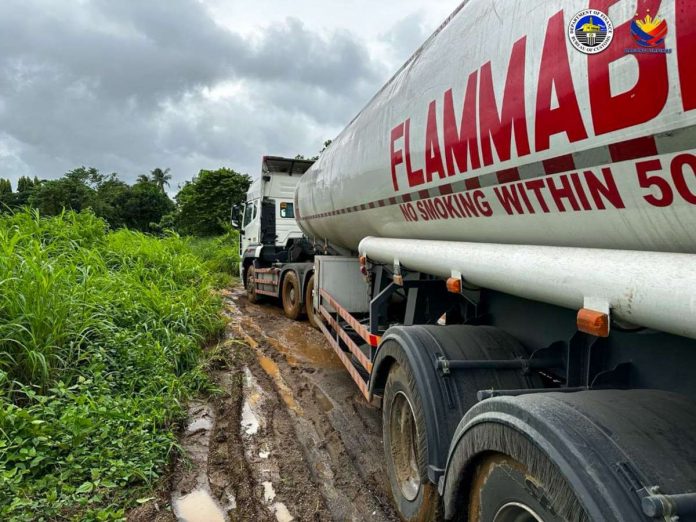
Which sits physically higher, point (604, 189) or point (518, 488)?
point (604, 189)

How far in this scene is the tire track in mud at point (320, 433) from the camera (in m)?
3.12

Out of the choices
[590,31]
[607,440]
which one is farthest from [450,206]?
[607,440]

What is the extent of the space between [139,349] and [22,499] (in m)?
2.19

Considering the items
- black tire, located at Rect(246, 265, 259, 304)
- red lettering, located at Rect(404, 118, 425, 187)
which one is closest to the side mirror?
black tire, located at Rect(246, 265, 259, 304)

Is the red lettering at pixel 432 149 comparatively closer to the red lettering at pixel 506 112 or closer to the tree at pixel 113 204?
the red lettering at pixel 506 112

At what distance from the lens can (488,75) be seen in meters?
2.09

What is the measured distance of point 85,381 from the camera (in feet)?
12.9

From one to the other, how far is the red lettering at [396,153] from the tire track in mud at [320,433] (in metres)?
2.20

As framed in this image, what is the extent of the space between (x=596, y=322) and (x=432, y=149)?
1453 mm

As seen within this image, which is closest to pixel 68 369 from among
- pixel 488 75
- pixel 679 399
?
pixel 488 75

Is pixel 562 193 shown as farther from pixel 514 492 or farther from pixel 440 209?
pixel 514 492

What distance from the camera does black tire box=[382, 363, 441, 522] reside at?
2.49 metres

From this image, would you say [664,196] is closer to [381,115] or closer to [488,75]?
[488,75]

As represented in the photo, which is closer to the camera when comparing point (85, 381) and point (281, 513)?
point (281, 513)
